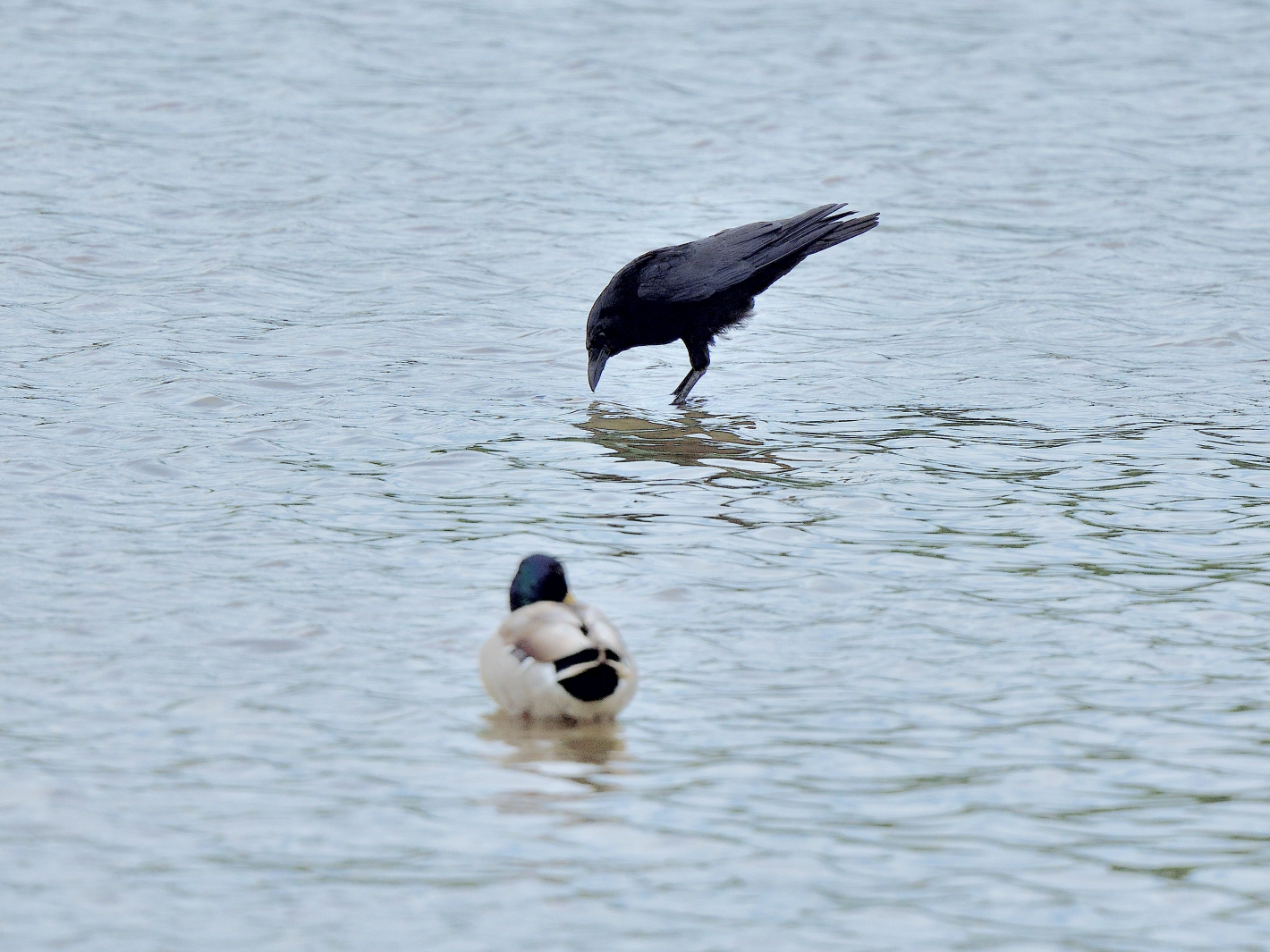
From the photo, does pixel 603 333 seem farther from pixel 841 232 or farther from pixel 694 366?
pixel 841 232

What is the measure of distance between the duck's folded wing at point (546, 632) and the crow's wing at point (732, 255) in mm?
5102

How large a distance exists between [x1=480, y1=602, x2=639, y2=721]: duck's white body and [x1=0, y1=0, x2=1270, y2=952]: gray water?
0.10 meters

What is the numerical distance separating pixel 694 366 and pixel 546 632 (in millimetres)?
5500

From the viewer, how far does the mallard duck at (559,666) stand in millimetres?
5488

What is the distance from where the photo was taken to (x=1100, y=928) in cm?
430

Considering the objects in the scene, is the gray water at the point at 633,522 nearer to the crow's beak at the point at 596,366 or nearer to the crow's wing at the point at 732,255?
the crow's beak at the point at 596,366

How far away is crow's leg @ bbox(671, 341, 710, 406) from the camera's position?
1084 centimetres

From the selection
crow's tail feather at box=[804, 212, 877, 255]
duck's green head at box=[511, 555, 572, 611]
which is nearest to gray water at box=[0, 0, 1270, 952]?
duck's green head at box=[511, 555, 572, 611]

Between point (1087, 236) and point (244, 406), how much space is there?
7496mm

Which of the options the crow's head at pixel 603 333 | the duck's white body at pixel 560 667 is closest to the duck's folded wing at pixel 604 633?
the duck's white body at pixel 560 667

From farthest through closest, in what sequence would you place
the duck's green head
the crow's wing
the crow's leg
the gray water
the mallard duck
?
1. the crow's leg
2. the crow's wing
3. the duck's green head
4. the mallard duck
5. the gray water

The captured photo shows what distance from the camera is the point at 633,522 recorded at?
7.91 metres

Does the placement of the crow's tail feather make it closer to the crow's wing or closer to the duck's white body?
the crow's wing

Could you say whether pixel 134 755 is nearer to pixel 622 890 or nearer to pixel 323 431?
pixel 622 890
